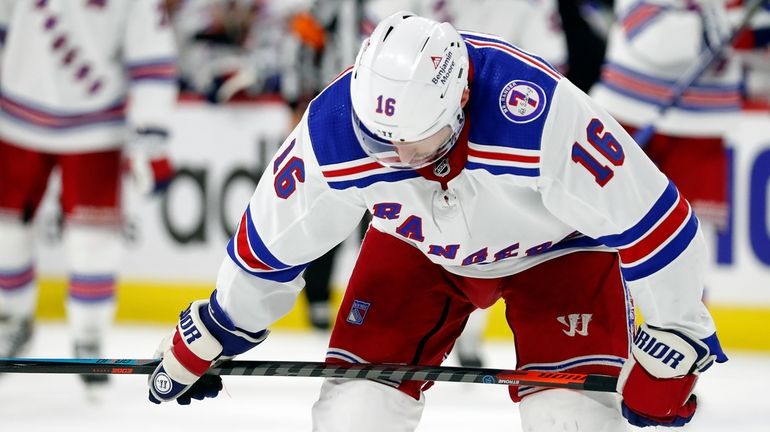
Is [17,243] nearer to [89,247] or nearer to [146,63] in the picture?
[89,247]

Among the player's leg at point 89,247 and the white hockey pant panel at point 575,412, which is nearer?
the white hockey pant panel at point 575,412

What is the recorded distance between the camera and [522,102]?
2031mm

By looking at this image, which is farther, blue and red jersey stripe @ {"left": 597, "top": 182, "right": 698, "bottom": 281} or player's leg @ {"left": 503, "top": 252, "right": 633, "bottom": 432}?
player's leg @ {"left": 503, "top": 252, "right": 633, "bottom": 432}

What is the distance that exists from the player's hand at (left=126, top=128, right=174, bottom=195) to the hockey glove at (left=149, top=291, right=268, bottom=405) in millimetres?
1691

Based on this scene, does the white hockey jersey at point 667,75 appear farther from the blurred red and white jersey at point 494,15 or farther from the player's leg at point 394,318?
the player's leg at point 394,318

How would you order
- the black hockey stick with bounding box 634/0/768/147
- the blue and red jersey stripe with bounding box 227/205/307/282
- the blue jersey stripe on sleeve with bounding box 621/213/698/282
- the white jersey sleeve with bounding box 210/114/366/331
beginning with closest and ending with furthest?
the blue jersey stripe on sleeve with bounding box 621/213/698/282
the white jersey sleeve with bounding box 210/114/366/331
the blue and red jersey stripe with bounding box 227/205/307/282
the black hockey stick with bounding box 634/0/768/147

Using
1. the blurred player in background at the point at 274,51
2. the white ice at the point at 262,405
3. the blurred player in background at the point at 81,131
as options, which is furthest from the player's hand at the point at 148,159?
the blurred player in background at the point at 274,51

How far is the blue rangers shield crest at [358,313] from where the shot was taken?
2.43 metres

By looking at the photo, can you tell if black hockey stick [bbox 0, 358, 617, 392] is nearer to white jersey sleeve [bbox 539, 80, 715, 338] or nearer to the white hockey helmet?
white jersey sleeve [bbox 539, 80, 715, 338]

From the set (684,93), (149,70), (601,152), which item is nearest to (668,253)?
(601,152)

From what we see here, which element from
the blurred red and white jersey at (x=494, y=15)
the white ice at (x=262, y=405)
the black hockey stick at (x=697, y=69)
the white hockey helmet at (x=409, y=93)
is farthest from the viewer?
the blurred red and white jersey at (x=494, y=15)

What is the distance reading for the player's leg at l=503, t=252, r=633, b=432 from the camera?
2.34 meters

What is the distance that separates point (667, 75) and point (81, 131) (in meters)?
1.92

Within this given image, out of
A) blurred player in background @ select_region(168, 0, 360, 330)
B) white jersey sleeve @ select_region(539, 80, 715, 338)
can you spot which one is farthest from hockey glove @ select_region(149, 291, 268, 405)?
blurred player in background @ select_region(168, 0, 360, 330)
